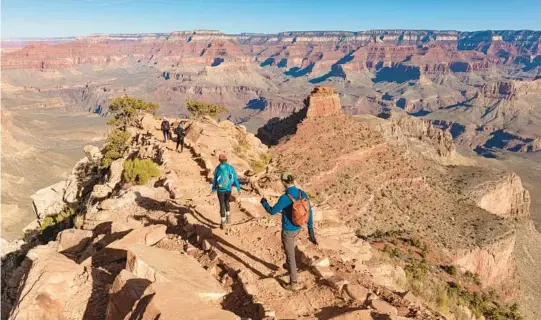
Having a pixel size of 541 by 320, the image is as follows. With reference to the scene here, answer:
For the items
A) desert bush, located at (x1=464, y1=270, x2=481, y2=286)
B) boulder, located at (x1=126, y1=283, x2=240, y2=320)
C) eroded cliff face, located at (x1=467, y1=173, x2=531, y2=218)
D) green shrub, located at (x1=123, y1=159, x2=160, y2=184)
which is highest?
boulder, located at (x1=126, y1=283, x2=240, y2=320)

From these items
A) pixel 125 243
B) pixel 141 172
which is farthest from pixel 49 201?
pixel 125 243

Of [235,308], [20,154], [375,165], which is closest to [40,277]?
[235,308]

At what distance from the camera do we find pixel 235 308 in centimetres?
1012

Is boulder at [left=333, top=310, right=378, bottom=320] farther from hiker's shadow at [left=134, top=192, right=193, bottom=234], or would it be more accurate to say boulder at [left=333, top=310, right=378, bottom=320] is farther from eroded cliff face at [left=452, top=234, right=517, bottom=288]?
eroded cliff face at [left=452, top=234, right=517, bottom=288]

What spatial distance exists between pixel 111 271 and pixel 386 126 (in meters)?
82.9

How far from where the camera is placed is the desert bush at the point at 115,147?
31859mm

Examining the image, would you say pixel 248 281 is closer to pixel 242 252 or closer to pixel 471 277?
pixel 242 252

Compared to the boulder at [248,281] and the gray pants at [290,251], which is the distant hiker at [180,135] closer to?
the boulder at [248,281]

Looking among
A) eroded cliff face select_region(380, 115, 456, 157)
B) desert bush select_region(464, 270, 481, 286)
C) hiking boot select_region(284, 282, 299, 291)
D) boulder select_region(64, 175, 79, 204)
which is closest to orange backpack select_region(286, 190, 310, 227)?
hiking boot select_region(284, 282, 299, 291)

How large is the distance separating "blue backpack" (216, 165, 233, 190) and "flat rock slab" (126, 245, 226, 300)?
3.56 metres

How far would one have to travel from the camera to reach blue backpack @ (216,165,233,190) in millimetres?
14516

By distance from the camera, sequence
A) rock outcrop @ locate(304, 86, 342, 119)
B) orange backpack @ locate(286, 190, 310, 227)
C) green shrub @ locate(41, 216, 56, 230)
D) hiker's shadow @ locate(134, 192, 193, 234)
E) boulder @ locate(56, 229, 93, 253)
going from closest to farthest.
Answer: orange backpack @ locate(286, 190, 310, 227)
hiker's shadow @ locate(134, 192, 193, 234)
boulder @ locate(56, 229, 93, 253)
green shrub @ locate(41, 216, 56, 230)
rock outcrop @ locate(304, 86, 342, 119)

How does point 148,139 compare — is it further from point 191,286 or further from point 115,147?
point 191,286

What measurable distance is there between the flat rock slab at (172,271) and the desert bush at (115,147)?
22085 millimetres
